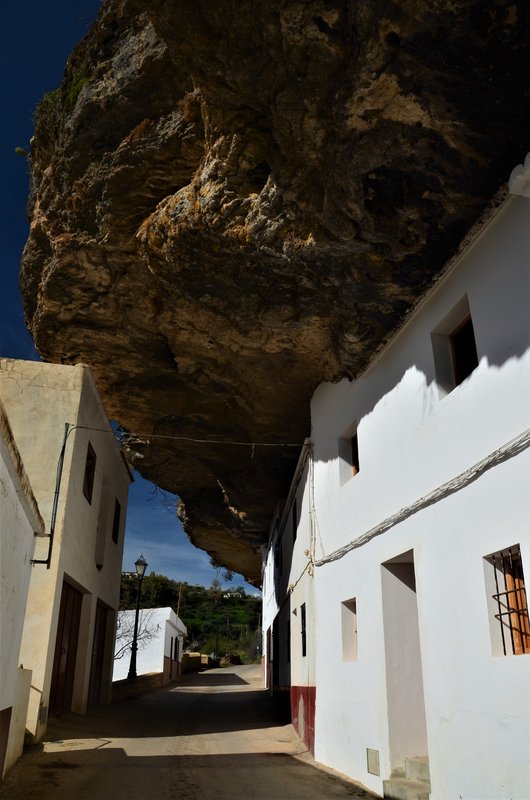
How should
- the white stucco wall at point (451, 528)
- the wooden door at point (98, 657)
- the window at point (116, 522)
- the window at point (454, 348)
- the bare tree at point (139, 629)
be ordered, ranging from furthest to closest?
the bare tree at point (139, 629), the window at point (116, 522), the wooden door at point (98, 657), the window at point (454, 348), the white stucco wall at point (451, 528)

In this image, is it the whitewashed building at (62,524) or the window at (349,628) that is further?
the whitewashed building at (62,524)

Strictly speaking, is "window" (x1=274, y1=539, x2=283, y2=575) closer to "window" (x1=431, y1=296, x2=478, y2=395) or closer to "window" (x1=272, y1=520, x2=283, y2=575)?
"window" (x1=272, y1=520, x2=283, y2=575)

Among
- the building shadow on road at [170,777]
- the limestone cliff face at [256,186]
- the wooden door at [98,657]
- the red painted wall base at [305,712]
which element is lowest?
the building shadow on road at [170,777]

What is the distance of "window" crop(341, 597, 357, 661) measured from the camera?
7.96 metres

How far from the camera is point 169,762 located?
26.6 feet

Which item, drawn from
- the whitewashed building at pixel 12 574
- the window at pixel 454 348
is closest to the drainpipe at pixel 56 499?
the whitewashed building at pixel 12 574

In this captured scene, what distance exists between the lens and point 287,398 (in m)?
11.2

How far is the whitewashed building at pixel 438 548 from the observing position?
15.5 feet

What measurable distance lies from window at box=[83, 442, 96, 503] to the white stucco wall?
A: 5761 mm

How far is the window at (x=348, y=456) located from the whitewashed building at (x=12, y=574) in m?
4.15

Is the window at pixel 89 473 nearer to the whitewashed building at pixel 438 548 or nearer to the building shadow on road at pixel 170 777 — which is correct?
the building shadow on road at pixel 170 777

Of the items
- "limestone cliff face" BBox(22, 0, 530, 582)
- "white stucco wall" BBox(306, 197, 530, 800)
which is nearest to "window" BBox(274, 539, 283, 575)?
"limestone cliff face" BBox(22, 0, 530, 582)

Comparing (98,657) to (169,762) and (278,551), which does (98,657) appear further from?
(169,762)

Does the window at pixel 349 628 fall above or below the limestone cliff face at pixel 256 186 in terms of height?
below
